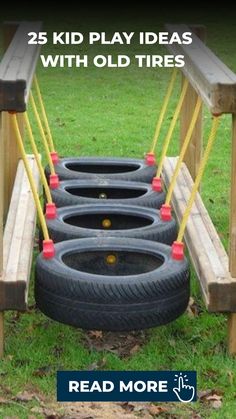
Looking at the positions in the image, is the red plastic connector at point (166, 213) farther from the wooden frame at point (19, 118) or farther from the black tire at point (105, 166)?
the black tire at point (105, 166)

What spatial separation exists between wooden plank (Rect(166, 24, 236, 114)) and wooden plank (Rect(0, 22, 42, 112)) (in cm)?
77

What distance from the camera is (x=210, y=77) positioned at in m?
4.23

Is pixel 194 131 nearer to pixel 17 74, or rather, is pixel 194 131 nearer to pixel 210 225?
pixel 210 225

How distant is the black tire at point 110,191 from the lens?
19.1ft

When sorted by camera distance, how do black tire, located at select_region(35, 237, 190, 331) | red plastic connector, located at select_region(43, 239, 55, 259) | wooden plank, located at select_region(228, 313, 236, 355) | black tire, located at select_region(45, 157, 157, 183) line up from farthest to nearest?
black tire, located at select_region(45, 157, 157, 183), red plastic connector, located at select_region(43, 239, 55, 259), wooden plank, located at select_region(228, 313, 236, 355), black tire, located at select_region(35, 237, 190, 331)

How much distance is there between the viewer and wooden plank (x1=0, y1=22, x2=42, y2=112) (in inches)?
158

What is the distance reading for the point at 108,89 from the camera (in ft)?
40.1

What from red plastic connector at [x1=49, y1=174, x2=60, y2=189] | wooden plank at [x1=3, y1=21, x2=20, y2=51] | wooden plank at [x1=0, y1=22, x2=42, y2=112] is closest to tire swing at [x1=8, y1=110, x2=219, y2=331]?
wooden plank at [x1=0, y1=22, x2=42, y2=112]

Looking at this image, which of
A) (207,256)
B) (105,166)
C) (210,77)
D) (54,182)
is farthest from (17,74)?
(105,166)

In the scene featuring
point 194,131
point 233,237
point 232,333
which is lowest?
point 232,333

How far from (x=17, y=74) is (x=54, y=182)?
1844 millimetres

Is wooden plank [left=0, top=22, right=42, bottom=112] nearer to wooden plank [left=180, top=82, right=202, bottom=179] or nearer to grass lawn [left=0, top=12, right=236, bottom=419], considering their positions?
grass lawn [left=0, top=12, right=236, bottom=419]

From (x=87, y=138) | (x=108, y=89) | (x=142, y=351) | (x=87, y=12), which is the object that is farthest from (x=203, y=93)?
(x=87, y=12)

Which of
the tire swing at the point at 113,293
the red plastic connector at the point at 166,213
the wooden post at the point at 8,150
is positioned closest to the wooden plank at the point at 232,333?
the tire swing at the point at 113,293
